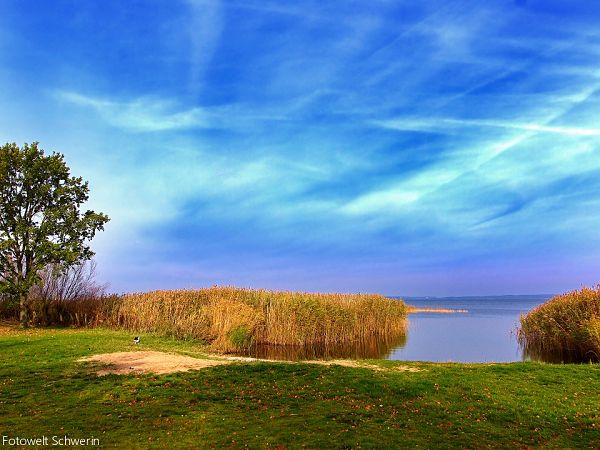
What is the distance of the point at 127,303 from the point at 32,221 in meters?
8.34

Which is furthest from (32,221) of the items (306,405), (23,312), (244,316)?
(306,405)

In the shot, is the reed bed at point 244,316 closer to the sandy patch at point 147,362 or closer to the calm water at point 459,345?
the calm water at point 459,345

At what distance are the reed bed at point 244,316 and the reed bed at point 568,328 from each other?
11.7m

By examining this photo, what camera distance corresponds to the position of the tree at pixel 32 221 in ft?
92.6

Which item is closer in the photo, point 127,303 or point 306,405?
point 306,405

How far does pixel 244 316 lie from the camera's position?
2750 cm

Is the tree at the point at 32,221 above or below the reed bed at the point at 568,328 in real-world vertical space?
above

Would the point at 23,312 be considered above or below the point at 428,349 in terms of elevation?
above

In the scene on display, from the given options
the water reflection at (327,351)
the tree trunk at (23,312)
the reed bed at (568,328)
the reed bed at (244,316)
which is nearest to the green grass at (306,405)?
the reed bed at (568,328)

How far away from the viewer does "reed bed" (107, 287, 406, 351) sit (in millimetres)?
27625

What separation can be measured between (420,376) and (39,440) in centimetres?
1082

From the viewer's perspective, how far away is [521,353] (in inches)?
1101

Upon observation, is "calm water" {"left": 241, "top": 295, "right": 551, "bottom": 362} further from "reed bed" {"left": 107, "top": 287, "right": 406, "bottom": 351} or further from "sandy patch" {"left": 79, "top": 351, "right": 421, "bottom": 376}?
"sandy patch" {"left": 79, "top": 351, "right": 421, "bottom": 376}

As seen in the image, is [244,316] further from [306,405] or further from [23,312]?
[306,405]
